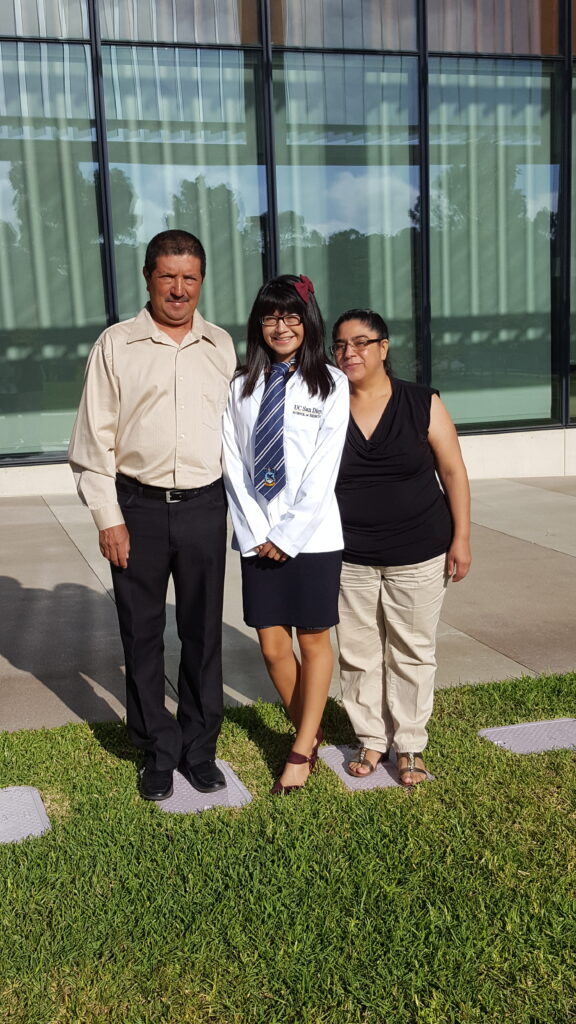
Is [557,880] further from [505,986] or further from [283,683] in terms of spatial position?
[283,683]

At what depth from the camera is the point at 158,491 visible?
341 cm

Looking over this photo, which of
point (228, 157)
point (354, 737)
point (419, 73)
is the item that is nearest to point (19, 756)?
point (354, 737)

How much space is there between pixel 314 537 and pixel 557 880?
1337 millimetres

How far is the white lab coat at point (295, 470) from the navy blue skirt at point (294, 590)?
2.3 inches

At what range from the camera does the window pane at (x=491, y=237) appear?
10.9m

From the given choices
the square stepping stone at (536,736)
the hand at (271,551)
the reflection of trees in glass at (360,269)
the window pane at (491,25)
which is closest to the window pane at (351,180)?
the reflection of trees in glass at (360,269)

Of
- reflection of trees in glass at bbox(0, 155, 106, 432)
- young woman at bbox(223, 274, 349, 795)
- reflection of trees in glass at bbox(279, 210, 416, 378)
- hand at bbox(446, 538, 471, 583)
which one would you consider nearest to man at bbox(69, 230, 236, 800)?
young woman at bbox(223, 274, 349, 795)

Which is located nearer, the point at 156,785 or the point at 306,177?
the point at 156,785

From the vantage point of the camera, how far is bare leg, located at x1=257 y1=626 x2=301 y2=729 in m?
3.54

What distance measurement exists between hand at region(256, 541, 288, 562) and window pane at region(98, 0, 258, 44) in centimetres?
836

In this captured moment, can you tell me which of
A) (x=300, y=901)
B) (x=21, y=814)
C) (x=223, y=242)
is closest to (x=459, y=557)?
(x=300, y=901)

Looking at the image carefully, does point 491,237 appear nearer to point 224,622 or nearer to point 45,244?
point 45,244

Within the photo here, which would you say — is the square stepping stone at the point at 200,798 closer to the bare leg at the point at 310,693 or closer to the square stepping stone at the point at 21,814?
the bare leg at the point at 310,693

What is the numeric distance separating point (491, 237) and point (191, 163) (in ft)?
11.7
